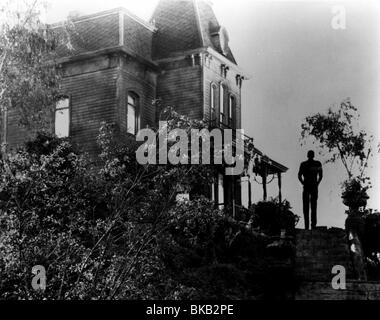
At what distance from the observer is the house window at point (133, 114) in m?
24.5

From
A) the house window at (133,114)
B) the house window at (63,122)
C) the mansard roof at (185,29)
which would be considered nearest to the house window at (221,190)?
the house window at (133,114)

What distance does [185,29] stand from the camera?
25.4m

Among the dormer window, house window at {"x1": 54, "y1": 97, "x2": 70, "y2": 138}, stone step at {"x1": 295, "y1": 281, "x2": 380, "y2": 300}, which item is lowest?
stone step at {"x1": 295, "y1": 281, "x2": 380, "y2": 300}

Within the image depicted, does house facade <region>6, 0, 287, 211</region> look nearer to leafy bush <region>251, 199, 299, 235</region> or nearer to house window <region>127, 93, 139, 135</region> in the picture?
house window <region>127, 93, 139, 135</region>

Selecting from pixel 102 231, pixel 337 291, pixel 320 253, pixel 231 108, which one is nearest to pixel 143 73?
pixel 231 108

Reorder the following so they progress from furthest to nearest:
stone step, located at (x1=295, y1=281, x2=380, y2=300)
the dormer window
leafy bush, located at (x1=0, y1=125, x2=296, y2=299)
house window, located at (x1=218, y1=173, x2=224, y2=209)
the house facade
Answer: the dormer window → house window, located at (x1=218, y1=173, x2=224, y2=209) → the house facade → stone step, located at (x1=295, y1=281, x2=380, y2=300) → leafy bush, located at (x1=0, y1=125, x2=296, y2=299)

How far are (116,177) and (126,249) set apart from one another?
1.67 m

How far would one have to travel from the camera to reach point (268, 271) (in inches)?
573

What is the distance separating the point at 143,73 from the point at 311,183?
34.5 ft

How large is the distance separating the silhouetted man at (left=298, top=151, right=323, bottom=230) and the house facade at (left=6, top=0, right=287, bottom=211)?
735 cm

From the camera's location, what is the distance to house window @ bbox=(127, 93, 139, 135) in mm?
24516

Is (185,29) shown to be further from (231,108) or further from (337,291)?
(337,291)

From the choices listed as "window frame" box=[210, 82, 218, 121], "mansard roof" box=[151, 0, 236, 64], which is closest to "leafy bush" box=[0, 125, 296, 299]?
"window frame" box=[210, 82, 218, 121]
